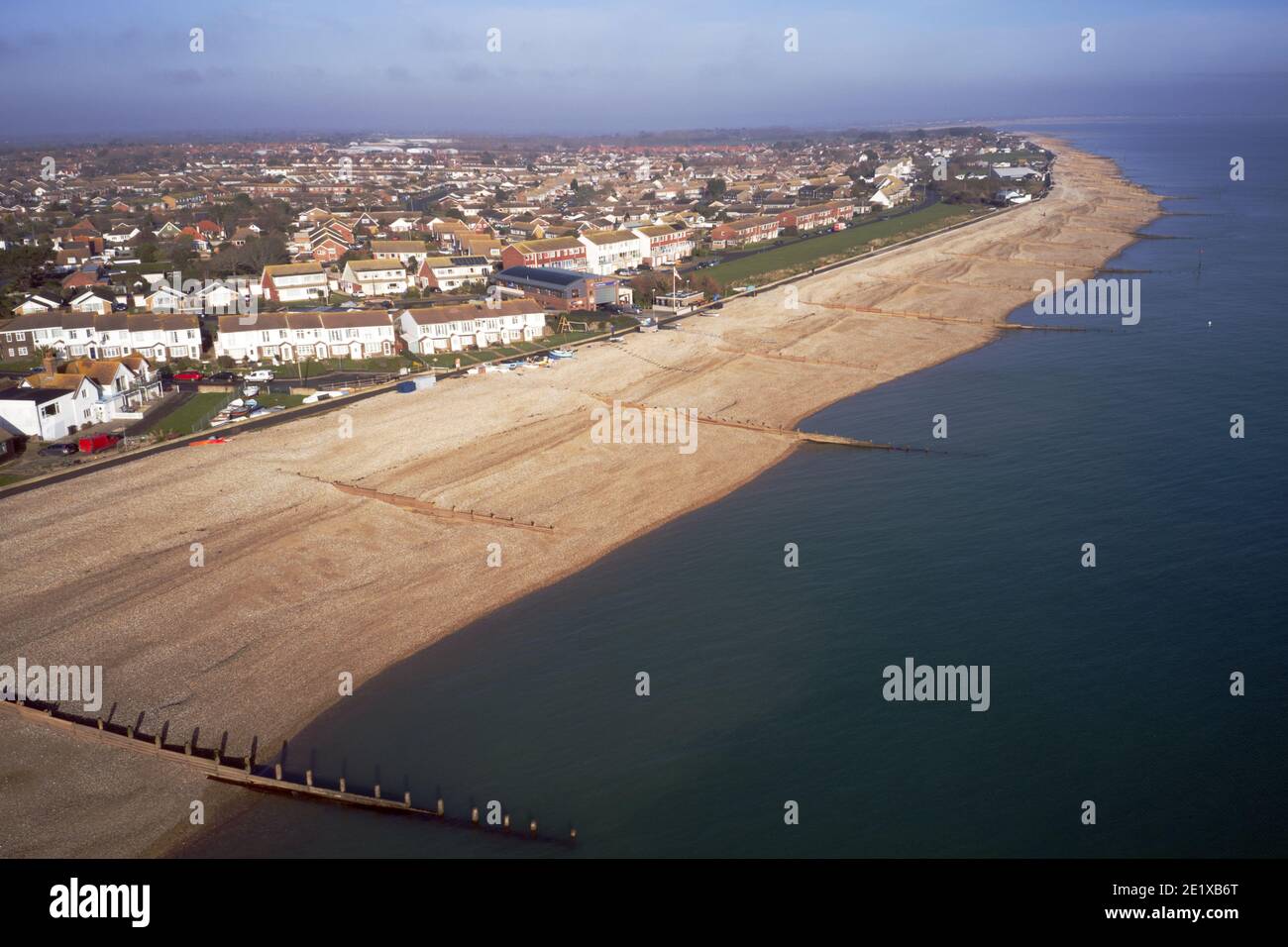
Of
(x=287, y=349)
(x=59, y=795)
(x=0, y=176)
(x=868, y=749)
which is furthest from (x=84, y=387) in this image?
(x=0, y=176)

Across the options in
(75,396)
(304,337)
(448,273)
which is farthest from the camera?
(448,273)

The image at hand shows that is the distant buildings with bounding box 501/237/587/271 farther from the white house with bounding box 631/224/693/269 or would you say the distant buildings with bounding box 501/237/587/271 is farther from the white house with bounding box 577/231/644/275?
the white house with bounding box 631/224/693/269

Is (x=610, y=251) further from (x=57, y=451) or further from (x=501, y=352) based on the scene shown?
(x=57, y=451)

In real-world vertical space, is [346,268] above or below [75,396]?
above

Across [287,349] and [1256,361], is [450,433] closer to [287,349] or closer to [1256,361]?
[287,349]

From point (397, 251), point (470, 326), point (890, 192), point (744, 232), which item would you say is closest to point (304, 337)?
point (470, 326)

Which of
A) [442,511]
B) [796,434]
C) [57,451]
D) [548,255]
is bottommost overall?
[442,511]
